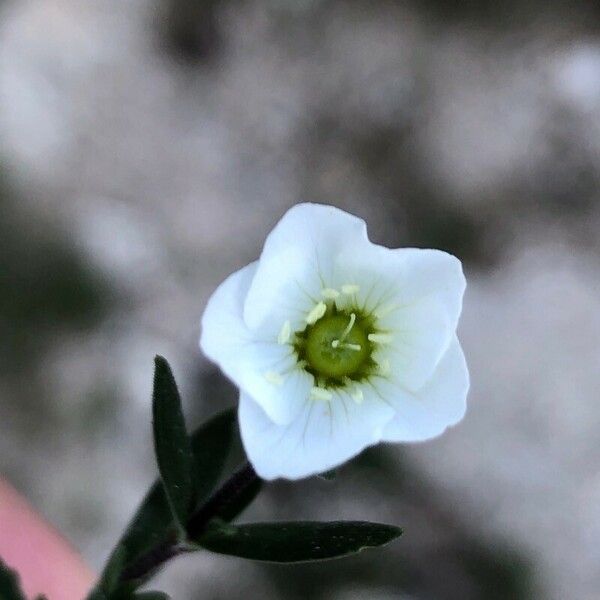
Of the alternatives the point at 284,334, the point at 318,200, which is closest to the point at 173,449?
the point at 284,334

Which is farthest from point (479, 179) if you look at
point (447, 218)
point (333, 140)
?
point (333, 140)

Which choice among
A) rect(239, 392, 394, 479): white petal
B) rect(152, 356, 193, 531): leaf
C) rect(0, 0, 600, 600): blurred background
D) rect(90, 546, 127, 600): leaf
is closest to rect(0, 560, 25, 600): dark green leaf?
rect(90, 546, 127, 600): leaf

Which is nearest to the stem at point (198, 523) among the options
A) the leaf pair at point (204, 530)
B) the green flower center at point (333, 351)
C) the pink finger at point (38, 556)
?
the leaf pair at point (204, 530)

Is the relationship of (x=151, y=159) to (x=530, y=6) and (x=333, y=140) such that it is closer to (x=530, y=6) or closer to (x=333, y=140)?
(x=333, y=140)

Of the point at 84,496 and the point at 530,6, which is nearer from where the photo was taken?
the point at 84,496

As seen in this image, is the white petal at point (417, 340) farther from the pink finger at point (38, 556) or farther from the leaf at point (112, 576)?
the pink finger at point (38, 556)

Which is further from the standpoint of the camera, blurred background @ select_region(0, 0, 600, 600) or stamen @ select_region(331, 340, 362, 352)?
blurred background @ select_region(0, 0, 600, 600)

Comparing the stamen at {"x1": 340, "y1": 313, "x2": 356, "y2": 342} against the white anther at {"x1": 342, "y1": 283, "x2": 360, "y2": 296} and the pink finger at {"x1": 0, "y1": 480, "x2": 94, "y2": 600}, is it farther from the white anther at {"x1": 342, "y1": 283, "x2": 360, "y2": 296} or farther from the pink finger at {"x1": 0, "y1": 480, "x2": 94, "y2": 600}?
the pink finger at {"x1": 0, "y1": 480, "x2": 94, "y2": 600}
